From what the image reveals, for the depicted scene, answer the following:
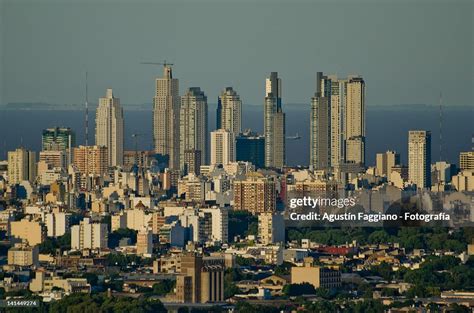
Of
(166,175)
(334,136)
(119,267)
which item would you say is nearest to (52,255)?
(119,267)

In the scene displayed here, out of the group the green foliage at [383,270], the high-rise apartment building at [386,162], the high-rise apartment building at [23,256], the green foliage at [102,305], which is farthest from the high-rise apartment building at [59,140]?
the green foliage at [102,305]

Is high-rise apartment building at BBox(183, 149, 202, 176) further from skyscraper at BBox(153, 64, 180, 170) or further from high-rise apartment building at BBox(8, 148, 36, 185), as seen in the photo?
high-rise apartment building at BBox(8, 148, 36, 185)

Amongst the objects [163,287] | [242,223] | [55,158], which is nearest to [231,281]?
[163,287]

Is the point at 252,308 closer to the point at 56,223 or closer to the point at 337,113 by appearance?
the point at 56,223

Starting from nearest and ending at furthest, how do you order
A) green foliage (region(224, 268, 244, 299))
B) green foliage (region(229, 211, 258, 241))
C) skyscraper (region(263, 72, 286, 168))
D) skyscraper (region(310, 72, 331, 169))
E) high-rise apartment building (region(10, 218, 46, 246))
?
green foliage (region(224, 268, 244, 299)) < high-rise apartment building (region(10, 218, 46, 246)) < green foliage (region(229, 211, 258, 241)) < skyscraper (region(263, 72, 286, 168)) < skyscraper (region(310, 72, 331, 169))

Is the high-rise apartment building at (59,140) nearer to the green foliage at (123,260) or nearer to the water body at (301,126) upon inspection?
the water body at (301,126)

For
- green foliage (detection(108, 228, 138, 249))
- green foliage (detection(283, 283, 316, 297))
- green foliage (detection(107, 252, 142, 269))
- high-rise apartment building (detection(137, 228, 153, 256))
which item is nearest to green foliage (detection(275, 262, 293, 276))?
green foliage (detection(283, 283, 316, 297))

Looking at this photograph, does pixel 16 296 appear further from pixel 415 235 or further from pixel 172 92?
pixel 172 92
